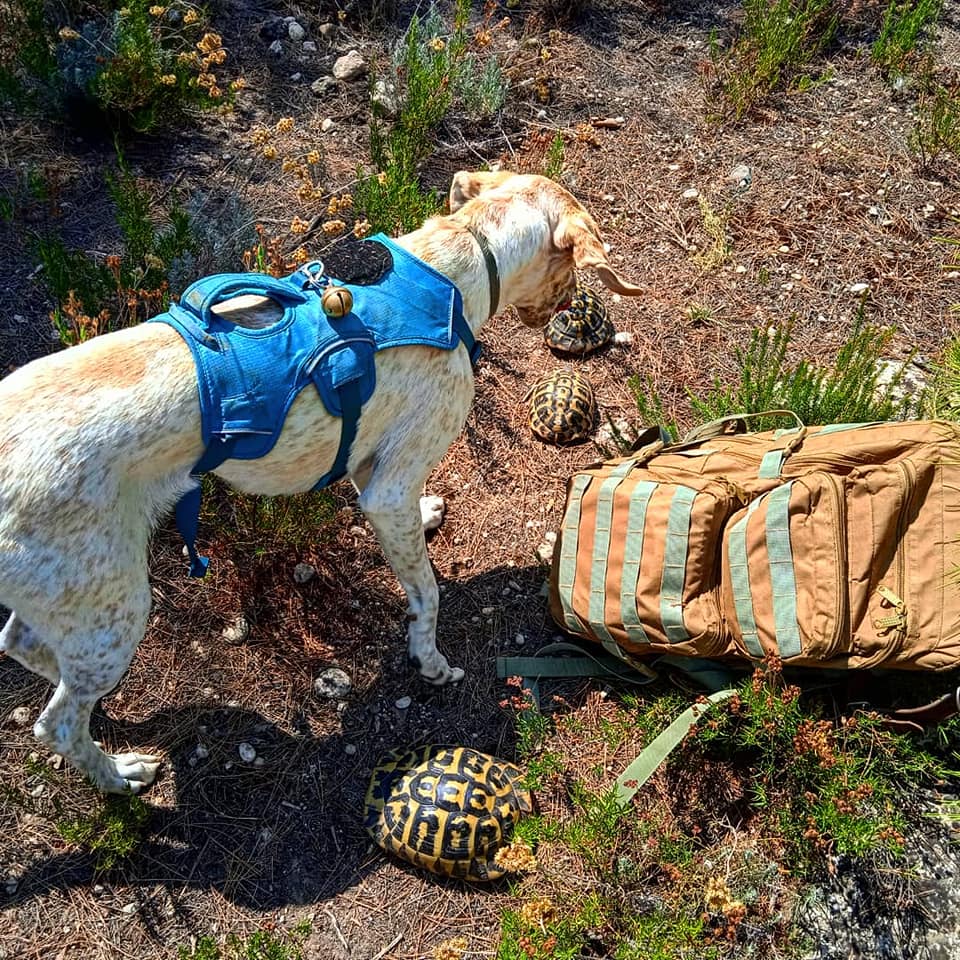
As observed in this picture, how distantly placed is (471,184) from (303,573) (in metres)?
1.99

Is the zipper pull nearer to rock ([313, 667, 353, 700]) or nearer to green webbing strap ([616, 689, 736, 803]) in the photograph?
green webbing strap ([616, 689, 736, 803])

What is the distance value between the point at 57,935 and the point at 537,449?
10.3 feet

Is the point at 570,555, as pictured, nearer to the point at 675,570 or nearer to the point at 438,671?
the point at 675,570

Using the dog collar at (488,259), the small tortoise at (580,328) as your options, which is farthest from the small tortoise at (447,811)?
the small tortoise at (580,328)

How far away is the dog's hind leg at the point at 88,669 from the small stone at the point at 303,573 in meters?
1.13

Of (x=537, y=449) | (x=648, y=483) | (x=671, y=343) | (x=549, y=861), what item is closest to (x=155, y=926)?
(x=549, y=861)

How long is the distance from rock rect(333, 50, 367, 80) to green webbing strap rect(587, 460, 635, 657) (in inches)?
173

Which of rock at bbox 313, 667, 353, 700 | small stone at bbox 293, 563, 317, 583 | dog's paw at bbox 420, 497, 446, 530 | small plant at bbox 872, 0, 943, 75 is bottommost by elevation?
rock at bbox 313, 667, 353, 700

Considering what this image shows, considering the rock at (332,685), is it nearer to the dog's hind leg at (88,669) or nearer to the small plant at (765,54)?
the dog's hind leg at (88,669)

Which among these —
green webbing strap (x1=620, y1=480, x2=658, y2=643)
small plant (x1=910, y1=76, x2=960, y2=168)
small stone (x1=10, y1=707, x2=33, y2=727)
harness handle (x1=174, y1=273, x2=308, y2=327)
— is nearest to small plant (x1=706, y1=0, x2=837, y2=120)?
small plant (x1=910, y1=76, x2=960, y2=168)

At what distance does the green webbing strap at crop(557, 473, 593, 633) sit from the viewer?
12.2 feet

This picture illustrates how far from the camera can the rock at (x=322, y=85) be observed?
6344 millimetres

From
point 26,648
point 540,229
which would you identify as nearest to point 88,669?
point 26,648

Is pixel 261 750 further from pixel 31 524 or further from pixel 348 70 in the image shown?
pixel 348 70
